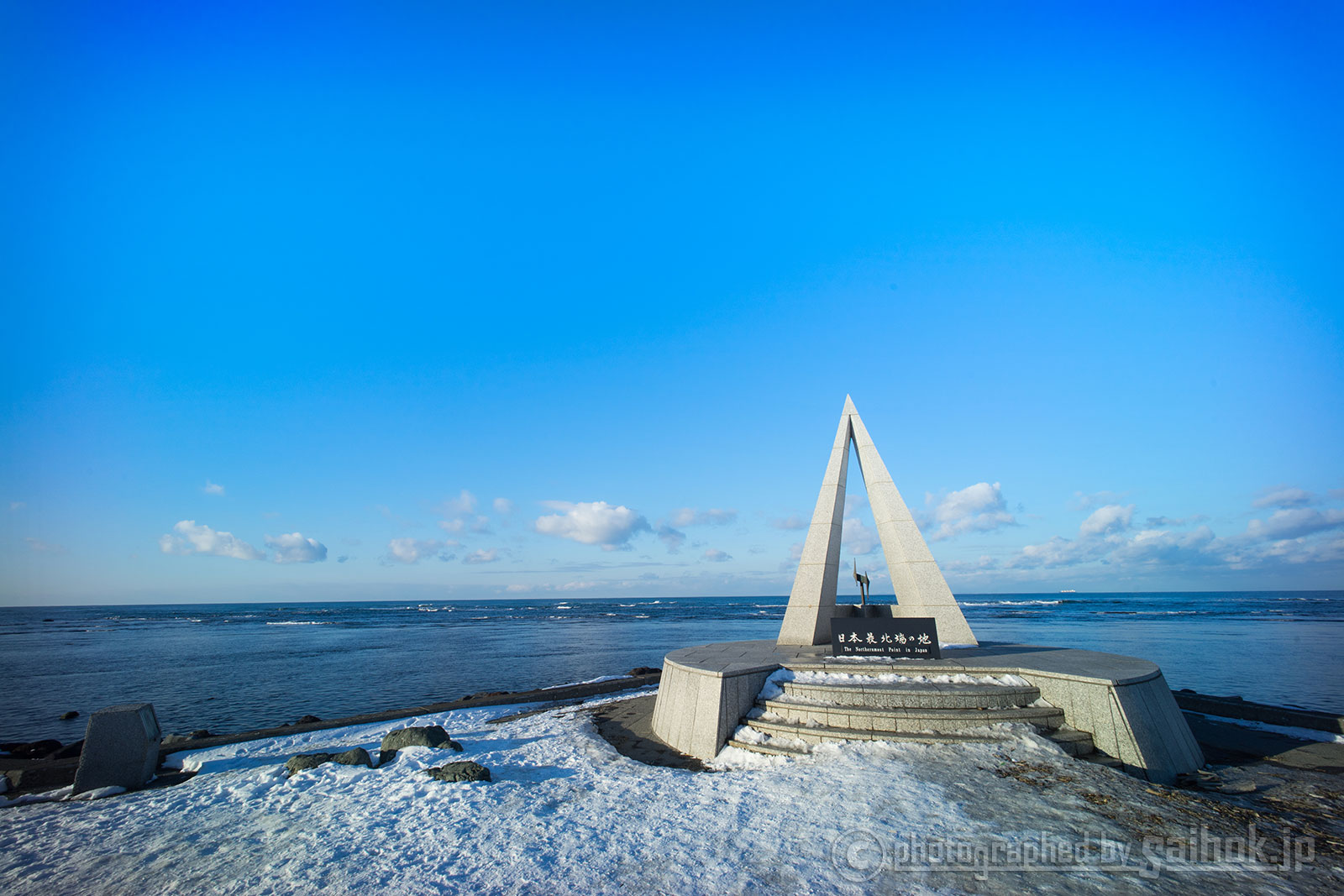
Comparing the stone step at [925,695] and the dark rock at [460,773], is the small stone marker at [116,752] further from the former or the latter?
the stone step at [925,695]

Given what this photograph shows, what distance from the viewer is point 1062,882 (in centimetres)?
513

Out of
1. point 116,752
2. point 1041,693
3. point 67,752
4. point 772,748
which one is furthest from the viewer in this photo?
point 67,752

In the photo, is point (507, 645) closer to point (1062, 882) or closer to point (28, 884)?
point (28, 884)

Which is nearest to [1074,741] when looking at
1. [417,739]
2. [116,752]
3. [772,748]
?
[772,748]

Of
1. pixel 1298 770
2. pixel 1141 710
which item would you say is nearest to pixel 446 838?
pixel 1141 710

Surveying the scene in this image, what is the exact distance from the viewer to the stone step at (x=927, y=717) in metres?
8.91

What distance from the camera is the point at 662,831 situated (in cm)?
641

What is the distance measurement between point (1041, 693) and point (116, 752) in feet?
46.1

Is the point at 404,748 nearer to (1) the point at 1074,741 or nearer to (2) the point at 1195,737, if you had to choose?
(1) the point at 1074,741

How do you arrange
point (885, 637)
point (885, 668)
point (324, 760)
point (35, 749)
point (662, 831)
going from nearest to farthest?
point (662, 831) → point (324, 760) → point (885, 668) → point (885, 637) → point (35, 749)

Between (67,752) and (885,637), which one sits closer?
(885,637)

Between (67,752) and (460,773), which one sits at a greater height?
(460,773)

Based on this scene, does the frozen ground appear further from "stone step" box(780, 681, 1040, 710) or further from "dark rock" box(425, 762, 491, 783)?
"stone step" box(780, 681, 1040, 710)

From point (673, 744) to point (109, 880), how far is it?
285 inches
